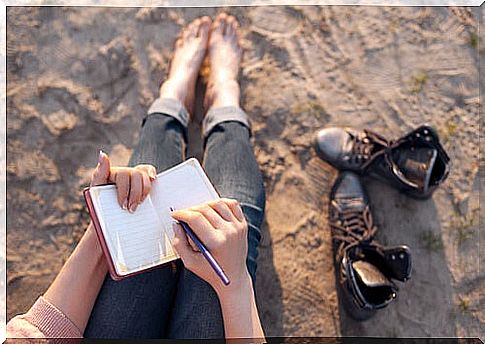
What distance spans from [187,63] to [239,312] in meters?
0.78

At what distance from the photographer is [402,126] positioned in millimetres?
1597

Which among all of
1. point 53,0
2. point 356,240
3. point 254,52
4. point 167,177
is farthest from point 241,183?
point 53,0

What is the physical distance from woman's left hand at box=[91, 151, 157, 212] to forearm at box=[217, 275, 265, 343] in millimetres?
221

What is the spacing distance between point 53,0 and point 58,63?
0.18 m

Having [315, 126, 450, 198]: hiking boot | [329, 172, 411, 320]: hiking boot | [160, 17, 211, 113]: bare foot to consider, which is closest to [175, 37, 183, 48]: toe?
[160, 17, 211, 113]: bare foot

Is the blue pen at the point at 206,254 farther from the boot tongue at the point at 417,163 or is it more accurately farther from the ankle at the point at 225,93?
→ the boot tongue at the point at 417,163

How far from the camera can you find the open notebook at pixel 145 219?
1014mm

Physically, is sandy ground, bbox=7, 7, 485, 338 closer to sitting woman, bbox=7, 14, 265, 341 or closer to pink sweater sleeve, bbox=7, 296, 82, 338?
A: sitting woman, bbox=7, 14, 265, 341

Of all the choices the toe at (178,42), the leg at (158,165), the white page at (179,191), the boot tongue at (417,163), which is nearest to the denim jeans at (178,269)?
the leg at (158,165)

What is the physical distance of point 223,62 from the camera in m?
1.58

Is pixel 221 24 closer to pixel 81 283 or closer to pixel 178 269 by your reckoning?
pixel 178 269

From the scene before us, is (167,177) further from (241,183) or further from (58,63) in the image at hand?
(58,63)

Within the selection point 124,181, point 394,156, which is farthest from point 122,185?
point 394,156

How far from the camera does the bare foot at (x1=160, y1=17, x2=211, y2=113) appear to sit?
1.52 metres
